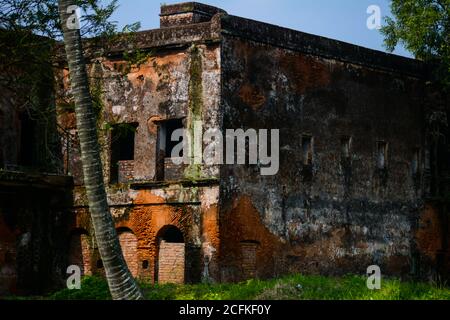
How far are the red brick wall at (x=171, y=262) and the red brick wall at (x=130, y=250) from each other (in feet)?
2.29

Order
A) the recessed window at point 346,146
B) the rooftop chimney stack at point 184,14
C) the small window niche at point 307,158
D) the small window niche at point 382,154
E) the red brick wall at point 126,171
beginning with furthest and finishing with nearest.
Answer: the small window niche at point 382,154, the recessed window at point 346,146, the rooftop chimney stack at point 184,14, the small window niche at point 307,158, the red brick wall at point 126,171

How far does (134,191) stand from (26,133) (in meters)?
4.38

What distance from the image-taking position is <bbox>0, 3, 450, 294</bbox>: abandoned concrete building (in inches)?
845

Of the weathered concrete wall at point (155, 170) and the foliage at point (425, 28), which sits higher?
the foliage at point (425, 28)

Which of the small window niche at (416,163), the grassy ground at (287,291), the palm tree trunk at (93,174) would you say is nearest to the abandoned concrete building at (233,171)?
the small window niche at (416,163)

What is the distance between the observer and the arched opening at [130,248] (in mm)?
22125

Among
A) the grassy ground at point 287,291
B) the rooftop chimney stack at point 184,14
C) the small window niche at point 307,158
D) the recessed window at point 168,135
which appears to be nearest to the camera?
the grassy ground at point 287,291

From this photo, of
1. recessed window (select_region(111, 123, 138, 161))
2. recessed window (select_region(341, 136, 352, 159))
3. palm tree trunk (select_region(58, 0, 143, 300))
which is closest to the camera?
palm tree trunk (select_region(58, 0, 143, 300))

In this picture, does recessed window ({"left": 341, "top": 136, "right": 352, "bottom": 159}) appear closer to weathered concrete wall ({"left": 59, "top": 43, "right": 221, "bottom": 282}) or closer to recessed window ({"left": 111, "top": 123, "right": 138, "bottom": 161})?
weathered concrete wall ({"left": 59, "top": 43, "right": 221, "bottom": 282})

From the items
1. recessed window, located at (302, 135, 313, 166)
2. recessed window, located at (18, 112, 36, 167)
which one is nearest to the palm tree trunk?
recessed window, located at (302, 135, 313, 166)

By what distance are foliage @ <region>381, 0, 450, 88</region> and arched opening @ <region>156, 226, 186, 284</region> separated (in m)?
8.40

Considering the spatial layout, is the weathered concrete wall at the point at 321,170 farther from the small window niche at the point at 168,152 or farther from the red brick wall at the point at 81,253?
the red brick wall at the point at 81,253

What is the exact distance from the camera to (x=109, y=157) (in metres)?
23.1
